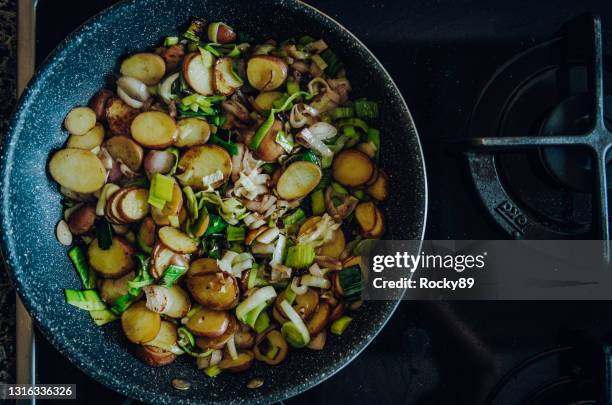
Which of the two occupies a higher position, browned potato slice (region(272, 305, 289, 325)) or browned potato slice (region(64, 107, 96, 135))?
browned potato slice (region(64, 107, 96, 135))

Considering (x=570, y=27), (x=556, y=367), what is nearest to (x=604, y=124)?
(x=570, y=27)

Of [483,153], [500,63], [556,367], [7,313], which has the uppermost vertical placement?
[500,63]

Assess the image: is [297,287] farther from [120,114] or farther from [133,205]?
[120,114]

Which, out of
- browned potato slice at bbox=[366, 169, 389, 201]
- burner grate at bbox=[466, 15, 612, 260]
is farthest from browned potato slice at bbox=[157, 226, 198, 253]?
burner grate at bbox=[466, 15, 612, 260]

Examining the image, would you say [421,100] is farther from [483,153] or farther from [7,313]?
[7,313]

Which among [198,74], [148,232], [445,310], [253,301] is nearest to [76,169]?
[148,232]

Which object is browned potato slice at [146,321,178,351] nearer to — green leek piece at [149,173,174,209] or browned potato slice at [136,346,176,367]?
browned potato slice at [136,346,176,367]
